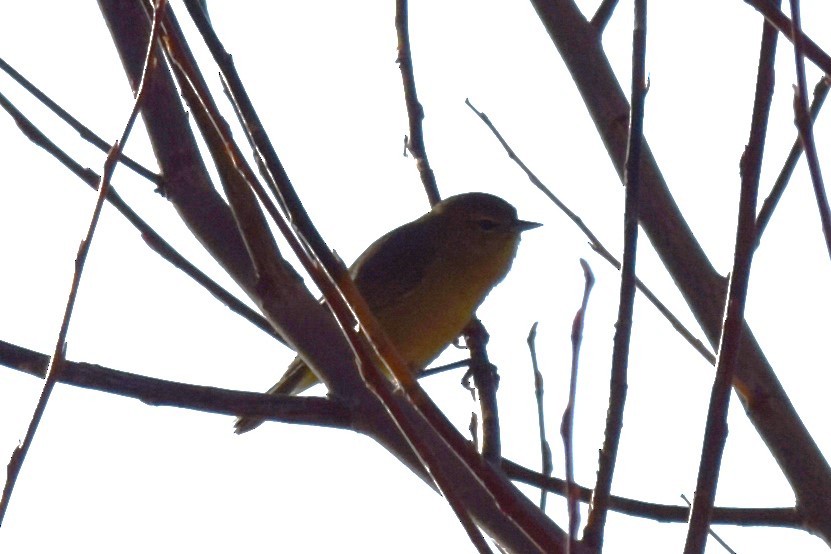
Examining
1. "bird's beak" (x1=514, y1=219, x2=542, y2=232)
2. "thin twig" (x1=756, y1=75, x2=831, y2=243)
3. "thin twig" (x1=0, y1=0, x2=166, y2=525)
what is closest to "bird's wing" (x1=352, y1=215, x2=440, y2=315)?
"bird's beak" (x1=514, y1=219, x2=542, y2=232)

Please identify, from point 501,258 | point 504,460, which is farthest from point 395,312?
point 504,460

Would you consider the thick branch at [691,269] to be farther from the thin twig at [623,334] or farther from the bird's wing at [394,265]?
the bird's wing at [394,265]

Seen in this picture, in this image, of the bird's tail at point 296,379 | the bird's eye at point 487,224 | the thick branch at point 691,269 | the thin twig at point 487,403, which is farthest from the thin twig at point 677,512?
the bird's eye at point 487,224

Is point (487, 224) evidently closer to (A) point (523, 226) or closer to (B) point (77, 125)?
(A) point (523, 226)

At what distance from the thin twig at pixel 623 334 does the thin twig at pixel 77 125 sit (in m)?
1.54

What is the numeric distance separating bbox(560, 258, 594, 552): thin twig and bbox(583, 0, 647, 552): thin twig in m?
0.11

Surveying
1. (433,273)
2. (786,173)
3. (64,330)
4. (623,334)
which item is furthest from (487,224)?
(64,330)

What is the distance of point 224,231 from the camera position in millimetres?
3510

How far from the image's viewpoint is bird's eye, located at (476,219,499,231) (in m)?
9.29

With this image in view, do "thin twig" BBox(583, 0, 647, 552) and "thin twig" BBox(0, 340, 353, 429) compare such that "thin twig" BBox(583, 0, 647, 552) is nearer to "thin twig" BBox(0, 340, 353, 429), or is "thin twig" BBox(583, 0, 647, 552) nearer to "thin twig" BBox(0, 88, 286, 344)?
"thin twig" BBox(0, 340, 353, 429)

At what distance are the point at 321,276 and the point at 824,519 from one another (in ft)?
5.62

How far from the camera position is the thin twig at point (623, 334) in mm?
2066

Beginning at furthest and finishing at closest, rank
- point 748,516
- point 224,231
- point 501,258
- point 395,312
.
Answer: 1. point 501,258
2. point 395,312
3. point 224,231
4. point 748,516

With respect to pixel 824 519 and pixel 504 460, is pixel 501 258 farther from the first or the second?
pixel 824 519
